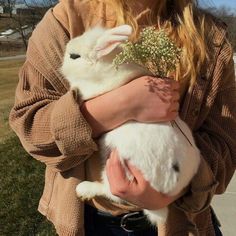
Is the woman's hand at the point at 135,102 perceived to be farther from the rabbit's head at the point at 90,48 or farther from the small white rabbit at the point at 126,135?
the rabbit's head at the point at 90,48

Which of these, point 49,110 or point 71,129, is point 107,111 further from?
point 49,110

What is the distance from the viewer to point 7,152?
789cm

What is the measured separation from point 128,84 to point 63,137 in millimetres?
310

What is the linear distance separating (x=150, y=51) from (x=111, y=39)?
0.47 feet

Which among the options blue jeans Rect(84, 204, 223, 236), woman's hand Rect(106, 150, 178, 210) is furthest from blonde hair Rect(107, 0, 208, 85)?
blue jeans Rect(84, 204, 223, 236)

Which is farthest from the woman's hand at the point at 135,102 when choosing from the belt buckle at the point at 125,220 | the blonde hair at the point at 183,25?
the belt buckle at the point at 125,220

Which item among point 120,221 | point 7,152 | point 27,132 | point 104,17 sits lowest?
point 7,152

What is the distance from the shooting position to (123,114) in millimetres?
1973

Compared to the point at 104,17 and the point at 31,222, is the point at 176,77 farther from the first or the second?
the point at 31,222

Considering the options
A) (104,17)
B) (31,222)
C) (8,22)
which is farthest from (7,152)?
(8,22)

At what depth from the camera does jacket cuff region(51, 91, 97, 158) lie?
6.59 feet

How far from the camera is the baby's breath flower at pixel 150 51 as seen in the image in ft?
6.07

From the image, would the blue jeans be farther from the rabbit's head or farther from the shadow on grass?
the shadow on grass

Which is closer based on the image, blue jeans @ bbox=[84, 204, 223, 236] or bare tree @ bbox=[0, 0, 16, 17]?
blue jeans @ bbox=[84, 204, 223, 236]
